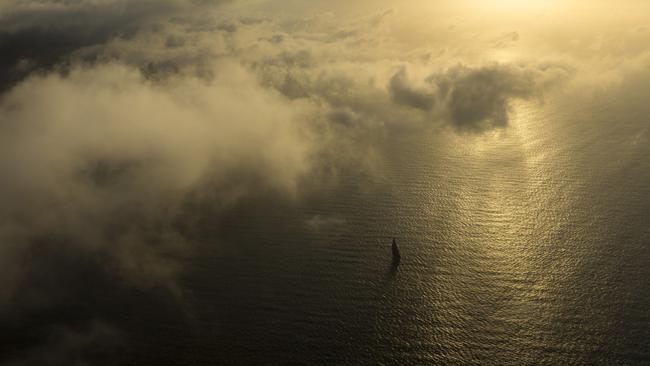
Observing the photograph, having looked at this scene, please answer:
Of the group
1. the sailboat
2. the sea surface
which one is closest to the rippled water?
the sea surface

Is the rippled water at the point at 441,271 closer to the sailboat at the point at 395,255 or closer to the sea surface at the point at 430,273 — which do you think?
the sea surface at the point at 430,273

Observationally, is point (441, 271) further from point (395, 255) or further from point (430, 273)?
point (395, 255)

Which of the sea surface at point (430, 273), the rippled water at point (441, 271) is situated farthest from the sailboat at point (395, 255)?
the sea surface at point (430, 273)

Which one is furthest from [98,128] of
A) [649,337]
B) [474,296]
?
[649,337]

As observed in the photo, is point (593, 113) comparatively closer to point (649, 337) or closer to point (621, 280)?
point (621, 280)

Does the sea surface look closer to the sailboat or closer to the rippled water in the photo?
the rippled water
